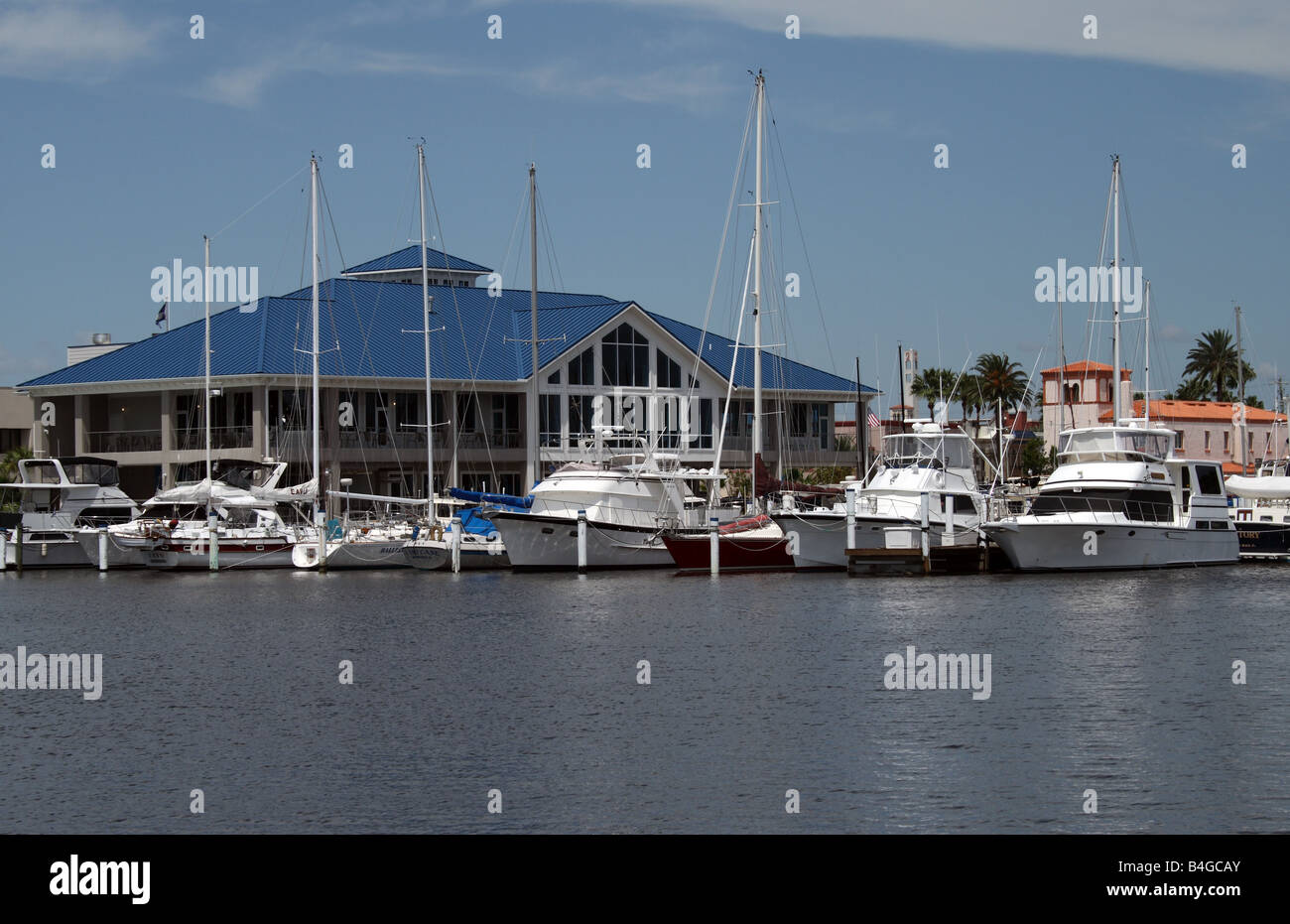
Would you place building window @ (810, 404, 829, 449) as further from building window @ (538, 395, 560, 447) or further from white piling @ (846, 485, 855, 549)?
white piling @ (846, 485, 855, 549)

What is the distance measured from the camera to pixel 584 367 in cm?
8200

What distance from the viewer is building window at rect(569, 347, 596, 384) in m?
81.8

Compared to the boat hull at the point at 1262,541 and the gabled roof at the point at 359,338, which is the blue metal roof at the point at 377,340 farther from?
the boat hull at the point at 1262,541

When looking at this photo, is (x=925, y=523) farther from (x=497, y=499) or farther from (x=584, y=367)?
(x=584, y=367)

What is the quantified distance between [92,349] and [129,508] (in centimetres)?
2316

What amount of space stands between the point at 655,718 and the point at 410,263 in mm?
67677

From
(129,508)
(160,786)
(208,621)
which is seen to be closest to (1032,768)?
(160,786)

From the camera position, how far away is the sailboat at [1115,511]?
53.4 m

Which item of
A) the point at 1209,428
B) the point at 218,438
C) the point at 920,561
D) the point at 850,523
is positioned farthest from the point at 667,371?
the point at 1209,428

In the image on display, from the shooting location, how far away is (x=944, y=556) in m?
55.1

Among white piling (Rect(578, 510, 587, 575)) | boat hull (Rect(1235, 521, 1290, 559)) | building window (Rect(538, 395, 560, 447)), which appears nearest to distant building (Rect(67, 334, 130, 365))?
building window (Rect(538, 395, 560, 447))

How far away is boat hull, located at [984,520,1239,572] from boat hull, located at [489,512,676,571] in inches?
481

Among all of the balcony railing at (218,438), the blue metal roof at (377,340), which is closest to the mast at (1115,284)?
the blue metal roof at (377,340)
